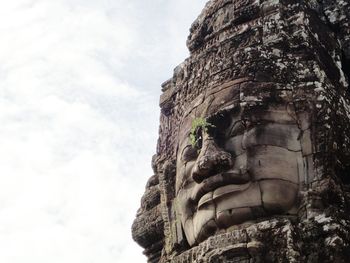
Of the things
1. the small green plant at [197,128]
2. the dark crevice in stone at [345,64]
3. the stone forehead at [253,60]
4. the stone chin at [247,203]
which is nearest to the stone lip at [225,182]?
the stone chin at [247,203]

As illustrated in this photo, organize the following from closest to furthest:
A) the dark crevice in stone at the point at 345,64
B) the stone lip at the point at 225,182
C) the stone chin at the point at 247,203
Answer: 1. the stone chin at the point at 247,203
2. the stone lip at the point at 225,182
3. the dark crevice in stone at the point at 345,64

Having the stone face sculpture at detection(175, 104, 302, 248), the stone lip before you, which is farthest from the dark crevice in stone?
the stone lip

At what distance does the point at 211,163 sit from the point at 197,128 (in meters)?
0.66

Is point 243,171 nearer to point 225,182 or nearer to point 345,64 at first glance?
point 225,182

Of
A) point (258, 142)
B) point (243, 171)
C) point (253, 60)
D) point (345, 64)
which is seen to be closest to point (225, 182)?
point (243, 171)

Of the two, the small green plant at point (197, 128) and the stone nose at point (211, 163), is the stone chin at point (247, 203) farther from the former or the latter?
the small green plant at point (197, 128)

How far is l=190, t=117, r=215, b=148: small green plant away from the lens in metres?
8.87

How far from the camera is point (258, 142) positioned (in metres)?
8.50

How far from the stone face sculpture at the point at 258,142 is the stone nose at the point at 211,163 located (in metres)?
0.01

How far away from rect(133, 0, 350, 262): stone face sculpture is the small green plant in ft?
0.03

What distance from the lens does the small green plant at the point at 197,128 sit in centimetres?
887

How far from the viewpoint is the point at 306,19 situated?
935cm

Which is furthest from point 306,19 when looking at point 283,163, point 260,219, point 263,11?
point 260,219

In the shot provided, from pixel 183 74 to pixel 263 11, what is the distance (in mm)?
1196
